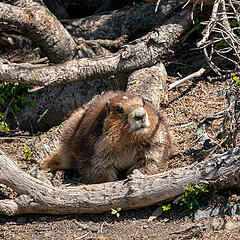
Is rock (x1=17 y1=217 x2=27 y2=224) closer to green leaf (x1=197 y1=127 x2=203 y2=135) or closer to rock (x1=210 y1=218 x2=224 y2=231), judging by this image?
rock (x1=210 y1=218 x2=224 y2=231)

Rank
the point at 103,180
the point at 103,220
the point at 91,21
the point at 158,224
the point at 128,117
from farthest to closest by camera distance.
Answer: the point at 91,21, the point at 103,180, the point at 128,117, the point at 103,220, the point at 158,224

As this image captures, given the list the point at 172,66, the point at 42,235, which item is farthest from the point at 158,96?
the point at 42,235

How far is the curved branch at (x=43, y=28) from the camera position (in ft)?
22.9

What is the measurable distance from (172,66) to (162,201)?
4.18m

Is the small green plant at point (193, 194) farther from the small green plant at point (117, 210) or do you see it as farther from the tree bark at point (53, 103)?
the tree bark at point (53, 103)

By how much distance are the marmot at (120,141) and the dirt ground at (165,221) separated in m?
0.37

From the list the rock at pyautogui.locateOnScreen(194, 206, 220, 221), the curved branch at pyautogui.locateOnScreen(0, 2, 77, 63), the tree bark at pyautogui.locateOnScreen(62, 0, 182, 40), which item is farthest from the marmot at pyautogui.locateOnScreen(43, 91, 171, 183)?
the tree bark at pyautogui.locateOnScreen(62, 0, 182, 40)

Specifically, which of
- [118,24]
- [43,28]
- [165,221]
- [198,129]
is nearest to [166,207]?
[165,221]

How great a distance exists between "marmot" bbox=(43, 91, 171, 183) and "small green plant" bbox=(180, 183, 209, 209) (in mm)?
1101

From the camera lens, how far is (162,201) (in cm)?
457

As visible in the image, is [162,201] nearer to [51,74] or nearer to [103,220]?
[103,220]

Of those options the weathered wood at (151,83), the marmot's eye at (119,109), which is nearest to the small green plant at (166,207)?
the marmot's eye at (119,109)

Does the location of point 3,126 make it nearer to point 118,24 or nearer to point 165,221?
point 118,24

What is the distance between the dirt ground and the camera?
4.07 m
